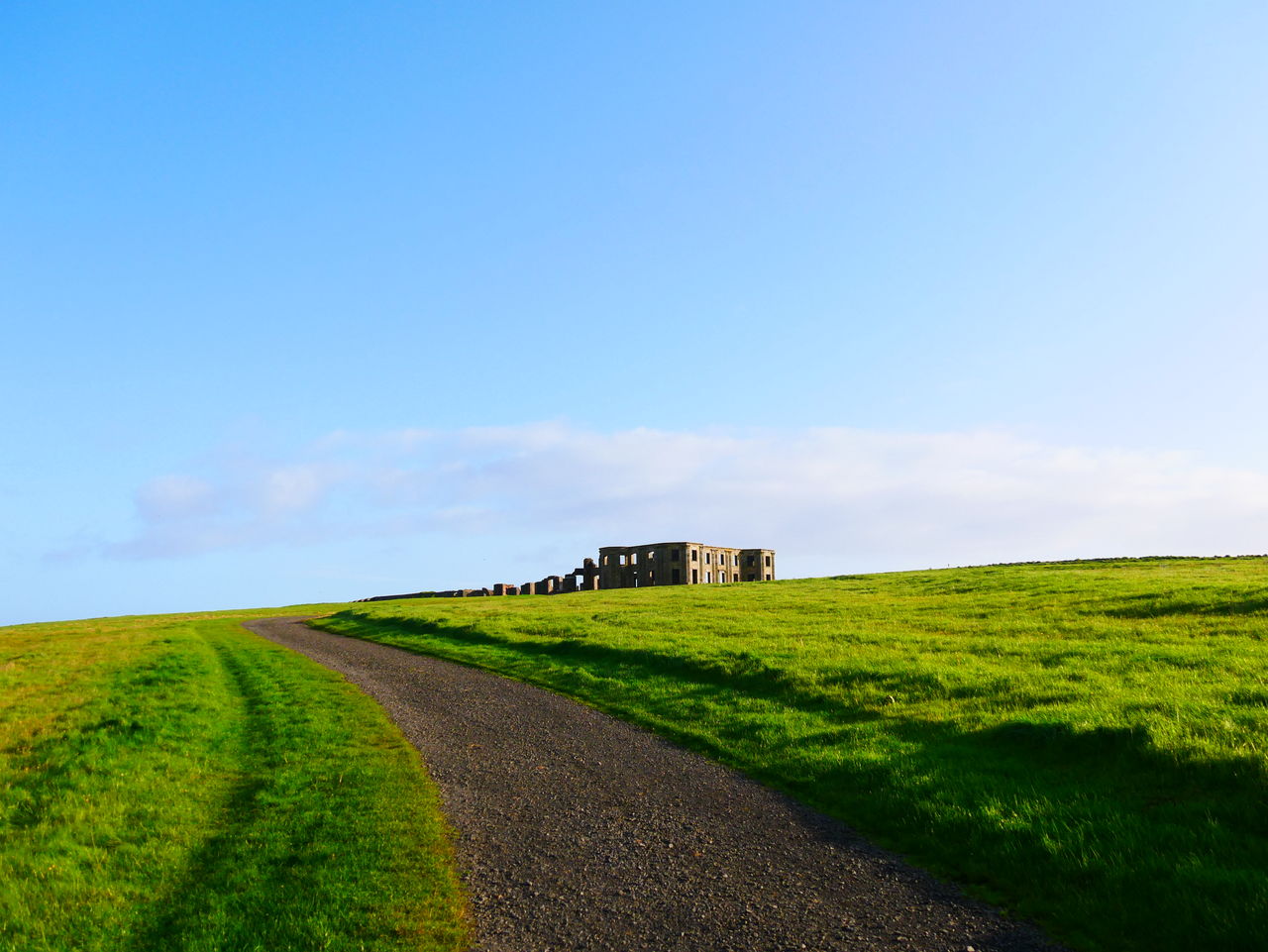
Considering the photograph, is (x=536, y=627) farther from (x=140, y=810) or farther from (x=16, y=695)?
(x=140, y=810)

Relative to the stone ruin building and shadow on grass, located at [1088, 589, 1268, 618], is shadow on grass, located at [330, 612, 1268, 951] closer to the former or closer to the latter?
shadow on grass, located at [1088, 589, 1268, 618]

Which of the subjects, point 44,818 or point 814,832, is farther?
point 44,818

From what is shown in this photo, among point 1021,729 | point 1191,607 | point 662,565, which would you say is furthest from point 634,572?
point 1021,729

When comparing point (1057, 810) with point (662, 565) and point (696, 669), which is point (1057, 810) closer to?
point (696, 669)

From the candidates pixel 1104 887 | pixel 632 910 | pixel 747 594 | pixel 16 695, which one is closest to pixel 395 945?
pixel 632 910

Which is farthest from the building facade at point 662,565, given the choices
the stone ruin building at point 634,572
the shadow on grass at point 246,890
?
the shadow on grass at point 246,890

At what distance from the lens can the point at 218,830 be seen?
1198 centimetres

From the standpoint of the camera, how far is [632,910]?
8.99 metres

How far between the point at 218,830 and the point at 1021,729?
50.2ft

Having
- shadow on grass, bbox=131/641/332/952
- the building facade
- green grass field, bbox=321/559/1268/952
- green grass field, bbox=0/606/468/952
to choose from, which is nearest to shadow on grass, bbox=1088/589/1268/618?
green grass field, bbox=321/559/1268/952

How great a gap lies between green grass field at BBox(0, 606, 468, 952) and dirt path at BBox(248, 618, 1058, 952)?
33.3 inches

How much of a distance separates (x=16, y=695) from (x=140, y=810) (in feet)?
59.6

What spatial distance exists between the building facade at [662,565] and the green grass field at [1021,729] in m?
62.8

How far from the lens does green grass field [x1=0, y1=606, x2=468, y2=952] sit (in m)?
8.84
